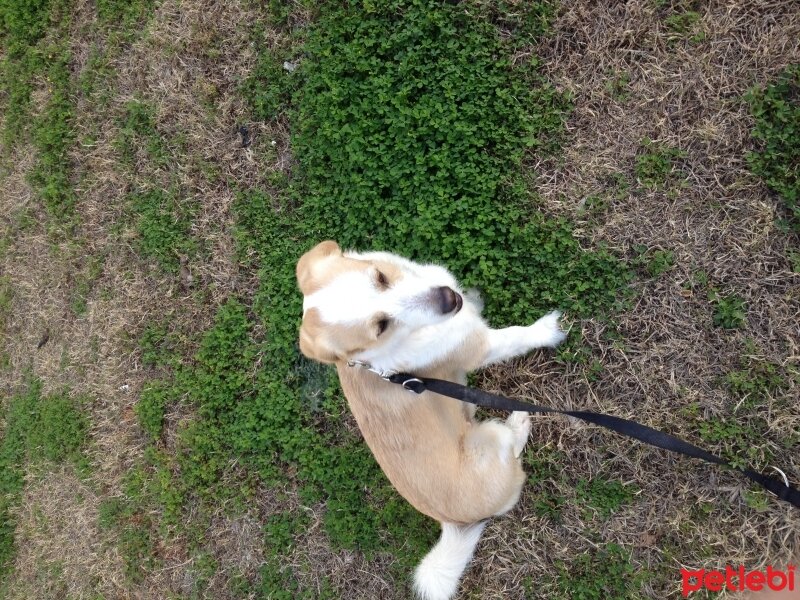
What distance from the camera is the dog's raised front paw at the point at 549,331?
319 centimetres

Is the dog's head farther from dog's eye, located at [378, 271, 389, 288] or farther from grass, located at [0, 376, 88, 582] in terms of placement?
grass, located at [0, 376, 88, 582]

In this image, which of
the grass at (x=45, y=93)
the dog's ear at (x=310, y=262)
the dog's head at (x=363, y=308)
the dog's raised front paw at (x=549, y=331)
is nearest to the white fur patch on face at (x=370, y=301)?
the dog's head at (x=363, y=308)

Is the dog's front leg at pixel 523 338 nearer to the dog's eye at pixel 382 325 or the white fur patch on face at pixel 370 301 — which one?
the white fur patch on face at pixel 370 301

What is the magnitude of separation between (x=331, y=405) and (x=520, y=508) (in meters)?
1.51

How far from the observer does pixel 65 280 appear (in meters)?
5.16

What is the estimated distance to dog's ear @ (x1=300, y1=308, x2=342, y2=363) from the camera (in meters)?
Answer: 2.47

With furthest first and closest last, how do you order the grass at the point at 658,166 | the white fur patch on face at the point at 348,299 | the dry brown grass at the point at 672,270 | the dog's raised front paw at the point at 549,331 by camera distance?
the dog's raised front paw at the point at 549,331
the grass at the point at 658,166
the dry brown grass at the point at 672,270
the white fur patch on face at the point at 348,299

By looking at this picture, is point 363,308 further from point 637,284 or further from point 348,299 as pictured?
point 637,284

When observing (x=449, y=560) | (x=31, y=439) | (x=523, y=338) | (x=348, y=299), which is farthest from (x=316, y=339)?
(x=31, y=439)

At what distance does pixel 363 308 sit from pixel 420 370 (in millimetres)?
566

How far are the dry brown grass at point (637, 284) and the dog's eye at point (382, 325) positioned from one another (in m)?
1.29

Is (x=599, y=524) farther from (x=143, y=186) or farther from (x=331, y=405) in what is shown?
(x=143, y=186)

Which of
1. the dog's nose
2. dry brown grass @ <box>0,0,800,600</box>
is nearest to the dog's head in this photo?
the dog's nose

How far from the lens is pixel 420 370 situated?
275cm
